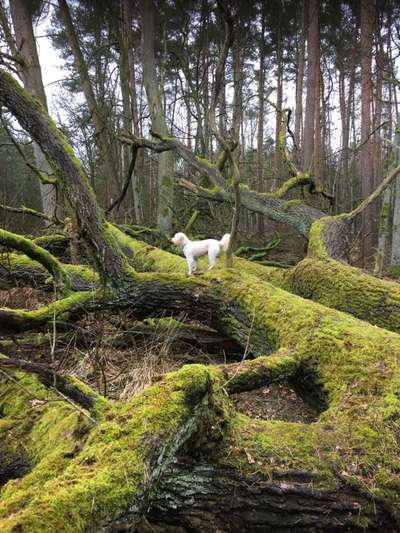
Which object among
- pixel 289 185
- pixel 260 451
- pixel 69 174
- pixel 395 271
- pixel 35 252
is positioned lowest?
pixel 395 271

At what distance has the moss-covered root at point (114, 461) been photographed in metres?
1.46

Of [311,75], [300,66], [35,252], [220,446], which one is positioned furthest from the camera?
[300,66]

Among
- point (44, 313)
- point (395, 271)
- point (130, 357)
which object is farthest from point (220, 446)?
point (395, 271)

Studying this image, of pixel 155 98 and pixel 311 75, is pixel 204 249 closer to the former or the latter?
pixel 155 98

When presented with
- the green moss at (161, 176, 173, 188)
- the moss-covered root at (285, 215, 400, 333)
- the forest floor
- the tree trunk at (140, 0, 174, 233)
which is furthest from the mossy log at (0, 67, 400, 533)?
the green moss at (161, 176, 173, 188)

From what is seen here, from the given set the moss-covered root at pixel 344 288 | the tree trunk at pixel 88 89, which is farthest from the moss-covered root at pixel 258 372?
the tree trunk at pixel 88 89

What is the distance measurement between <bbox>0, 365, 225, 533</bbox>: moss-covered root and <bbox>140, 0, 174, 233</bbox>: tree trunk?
7.73 metres

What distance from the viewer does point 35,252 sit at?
421cm

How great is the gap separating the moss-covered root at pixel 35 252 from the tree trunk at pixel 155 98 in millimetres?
5359

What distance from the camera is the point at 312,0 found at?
13.6 m

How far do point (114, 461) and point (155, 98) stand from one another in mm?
9193

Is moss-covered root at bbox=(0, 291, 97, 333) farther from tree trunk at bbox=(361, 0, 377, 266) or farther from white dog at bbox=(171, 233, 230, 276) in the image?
tree trunk at bbox=(361, 0, 377, 266)

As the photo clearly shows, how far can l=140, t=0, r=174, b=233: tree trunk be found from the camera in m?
9.49

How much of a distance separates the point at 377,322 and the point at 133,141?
5.14m
